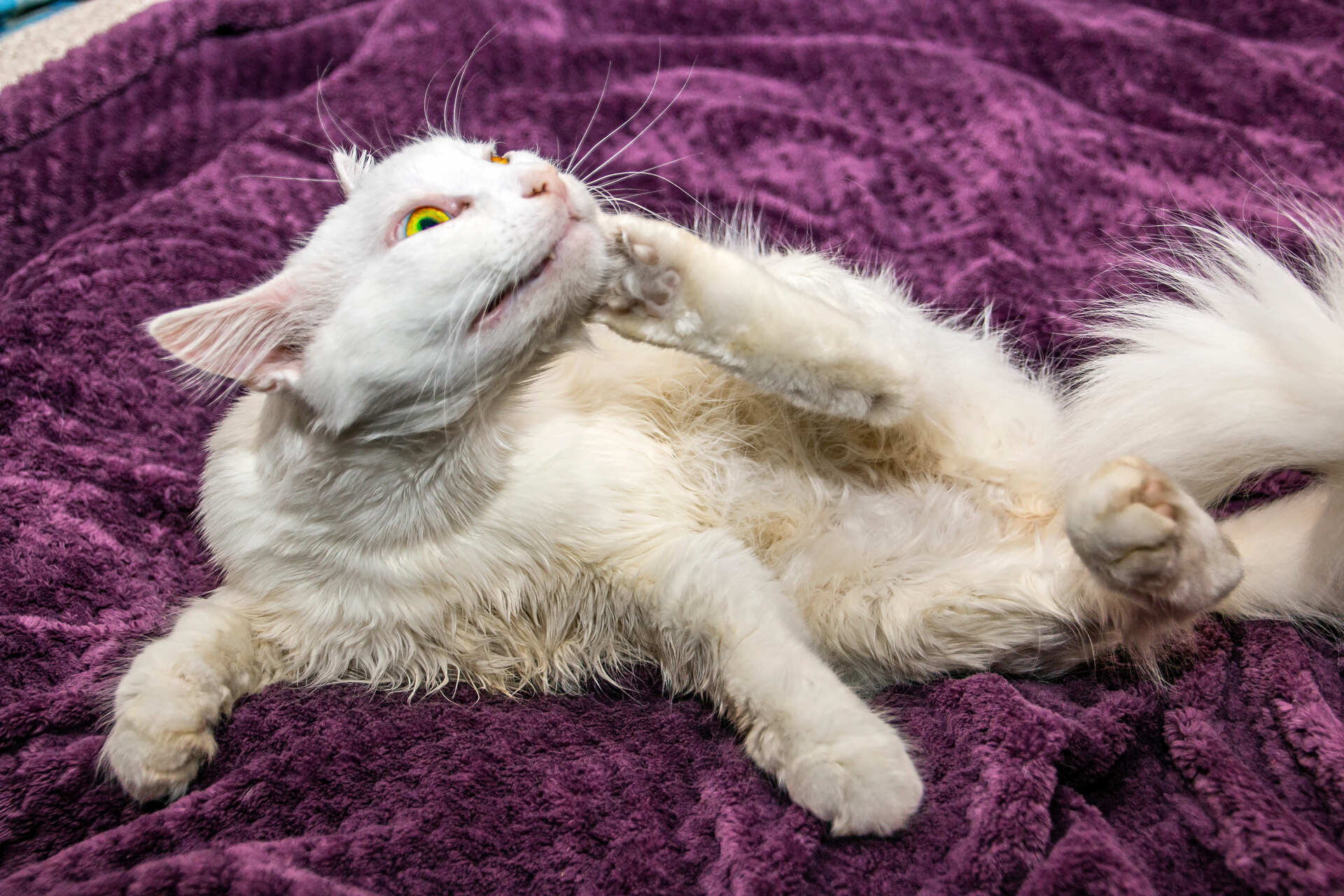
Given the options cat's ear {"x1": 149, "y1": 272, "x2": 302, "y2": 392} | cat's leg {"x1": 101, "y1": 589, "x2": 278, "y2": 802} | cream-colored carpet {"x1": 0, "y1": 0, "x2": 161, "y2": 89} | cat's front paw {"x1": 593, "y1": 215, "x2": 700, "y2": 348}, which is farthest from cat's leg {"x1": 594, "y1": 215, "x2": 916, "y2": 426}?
cream-colored carpet {"x1": 0, "y1": 0, "x2": 161, "y2": 89}

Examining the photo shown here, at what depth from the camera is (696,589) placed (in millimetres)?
995

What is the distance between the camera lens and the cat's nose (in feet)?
2.95

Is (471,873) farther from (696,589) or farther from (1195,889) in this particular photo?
(1195,889)

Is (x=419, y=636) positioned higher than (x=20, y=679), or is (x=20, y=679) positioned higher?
(x=419, y=636)

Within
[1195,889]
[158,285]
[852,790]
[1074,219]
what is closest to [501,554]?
[852,790]

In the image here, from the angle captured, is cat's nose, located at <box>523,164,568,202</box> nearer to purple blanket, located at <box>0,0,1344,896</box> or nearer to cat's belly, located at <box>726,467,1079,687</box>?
cat's belly, located at <box>726,467,1079,687</box>

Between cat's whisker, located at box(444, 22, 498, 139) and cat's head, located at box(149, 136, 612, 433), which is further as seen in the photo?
cat's whisker, located at box(444, 22, 498, 139)

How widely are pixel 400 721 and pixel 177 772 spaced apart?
227mm

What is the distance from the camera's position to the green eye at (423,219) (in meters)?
0.92

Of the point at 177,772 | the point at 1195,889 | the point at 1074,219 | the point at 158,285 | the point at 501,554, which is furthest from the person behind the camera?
the point at 1074,219

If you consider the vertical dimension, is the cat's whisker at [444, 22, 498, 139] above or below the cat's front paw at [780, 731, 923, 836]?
above

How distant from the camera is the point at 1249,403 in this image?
96cm

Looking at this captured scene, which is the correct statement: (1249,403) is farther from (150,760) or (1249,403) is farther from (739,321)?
(150,760)

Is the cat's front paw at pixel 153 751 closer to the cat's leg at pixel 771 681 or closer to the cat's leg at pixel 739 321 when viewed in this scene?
the cat's leg at pixel 771 681
